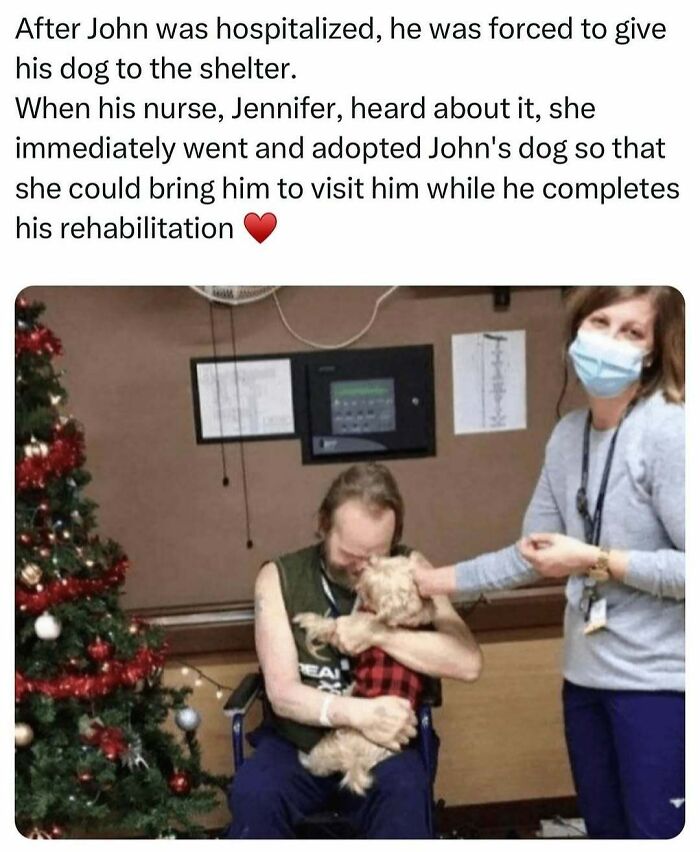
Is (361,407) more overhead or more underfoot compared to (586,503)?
more overhead

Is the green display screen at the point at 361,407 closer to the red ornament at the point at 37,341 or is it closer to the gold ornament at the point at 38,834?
the red ornament at the point at 37,341

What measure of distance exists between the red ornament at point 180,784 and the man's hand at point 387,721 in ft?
0.89

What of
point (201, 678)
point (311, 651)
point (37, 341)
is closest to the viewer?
point (37, 341)

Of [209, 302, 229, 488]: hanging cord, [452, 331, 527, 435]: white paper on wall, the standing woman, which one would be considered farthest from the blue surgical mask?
[209, 302, 229, 488]: hanging cord

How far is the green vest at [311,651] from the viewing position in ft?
4.05

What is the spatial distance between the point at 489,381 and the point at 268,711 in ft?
1.87

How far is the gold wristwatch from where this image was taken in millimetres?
1101

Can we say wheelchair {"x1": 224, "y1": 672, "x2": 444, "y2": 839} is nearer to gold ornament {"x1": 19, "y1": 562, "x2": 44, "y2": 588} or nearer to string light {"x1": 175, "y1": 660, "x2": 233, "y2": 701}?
string light {"x1": 175, "y1": 660, "x2": 233, "y2": 701}

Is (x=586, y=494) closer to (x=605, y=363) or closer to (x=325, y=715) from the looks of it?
(x=605, y=363)

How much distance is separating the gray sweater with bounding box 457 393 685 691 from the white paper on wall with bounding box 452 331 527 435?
0.38 ft

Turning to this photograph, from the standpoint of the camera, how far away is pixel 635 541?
1.09 meters
